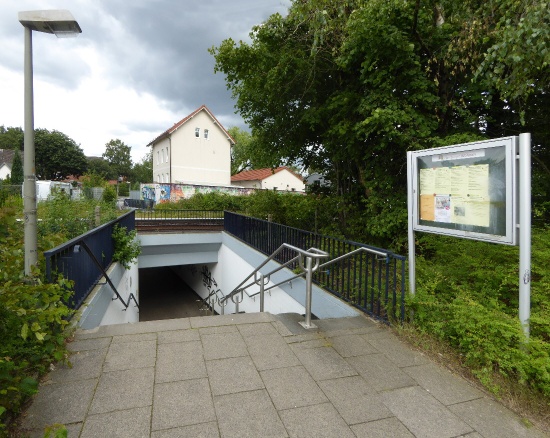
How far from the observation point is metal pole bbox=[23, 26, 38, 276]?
3124 millimetres

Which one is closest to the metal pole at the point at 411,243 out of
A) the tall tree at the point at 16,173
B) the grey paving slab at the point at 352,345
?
the grey paving slab at the point at 352,345

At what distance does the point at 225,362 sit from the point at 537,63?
16.1 ft

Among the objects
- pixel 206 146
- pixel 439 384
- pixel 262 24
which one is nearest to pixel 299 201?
pixel 262 24

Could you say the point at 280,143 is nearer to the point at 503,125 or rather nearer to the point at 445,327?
the point at 503,125

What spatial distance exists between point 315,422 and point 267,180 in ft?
128

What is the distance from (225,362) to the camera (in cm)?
290

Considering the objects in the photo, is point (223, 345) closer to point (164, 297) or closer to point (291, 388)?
point (291, 388)

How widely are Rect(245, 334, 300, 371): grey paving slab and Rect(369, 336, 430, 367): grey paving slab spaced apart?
0.89 metres

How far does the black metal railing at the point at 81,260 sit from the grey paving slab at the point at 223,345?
1350 millimetres

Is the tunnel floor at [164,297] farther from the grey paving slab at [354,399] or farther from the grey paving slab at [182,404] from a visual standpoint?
the grey paving slab at [354,399]

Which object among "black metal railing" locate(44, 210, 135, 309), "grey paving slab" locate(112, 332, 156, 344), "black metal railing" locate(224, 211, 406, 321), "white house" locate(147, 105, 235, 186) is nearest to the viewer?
"grey paving slab" locate(112, 332, 156, 344)

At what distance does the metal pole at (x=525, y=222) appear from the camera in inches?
104

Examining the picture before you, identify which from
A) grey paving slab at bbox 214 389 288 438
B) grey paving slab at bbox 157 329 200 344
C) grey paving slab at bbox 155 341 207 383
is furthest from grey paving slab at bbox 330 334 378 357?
grey paving slab at bbox 157 329 200 344

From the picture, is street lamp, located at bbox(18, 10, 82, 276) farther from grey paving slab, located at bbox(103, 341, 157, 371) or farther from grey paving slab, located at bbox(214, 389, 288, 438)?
grey paving slab, located at bbox(214, 389, 288, 438)
